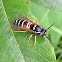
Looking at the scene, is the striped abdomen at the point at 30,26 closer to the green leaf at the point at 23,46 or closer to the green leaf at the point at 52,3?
the green leaf at the point at 23,46

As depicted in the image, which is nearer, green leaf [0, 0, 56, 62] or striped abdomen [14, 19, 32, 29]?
green leaf [0, 0, 56, 62]

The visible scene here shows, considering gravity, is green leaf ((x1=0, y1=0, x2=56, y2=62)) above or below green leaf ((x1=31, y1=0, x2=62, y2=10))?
below

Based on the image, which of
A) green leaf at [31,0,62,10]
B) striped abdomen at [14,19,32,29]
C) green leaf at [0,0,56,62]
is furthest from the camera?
striped abdomen at [14,19,32,29]

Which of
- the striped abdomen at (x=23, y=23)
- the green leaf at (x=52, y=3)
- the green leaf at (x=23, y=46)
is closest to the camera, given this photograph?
the green leaf at (x=52, y=3)

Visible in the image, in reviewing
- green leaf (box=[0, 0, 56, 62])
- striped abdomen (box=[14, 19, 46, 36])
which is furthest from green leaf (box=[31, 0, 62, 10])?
striped abdomen (box=[14, 19, 46, 36])

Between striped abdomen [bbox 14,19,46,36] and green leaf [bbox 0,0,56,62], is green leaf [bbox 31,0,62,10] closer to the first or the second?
green leaf [bbox 0,0,56,62]

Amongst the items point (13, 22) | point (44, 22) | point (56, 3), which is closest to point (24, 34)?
point (13, 22)

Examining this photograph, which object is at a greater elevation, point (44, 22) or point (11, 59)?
point (11, 59)

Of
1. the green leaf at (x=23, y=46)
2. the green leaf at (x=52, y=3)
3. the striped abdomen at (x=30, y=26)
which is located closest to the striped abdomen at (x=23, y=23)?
the striped abdomen at (x=30, y=26)

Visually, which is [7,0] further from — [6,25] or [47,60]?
[47,60]

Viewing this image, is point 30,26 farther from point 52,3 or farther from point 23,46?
point 52,3

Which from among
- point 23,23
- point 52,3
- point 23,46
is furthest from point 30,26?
point 52,3
